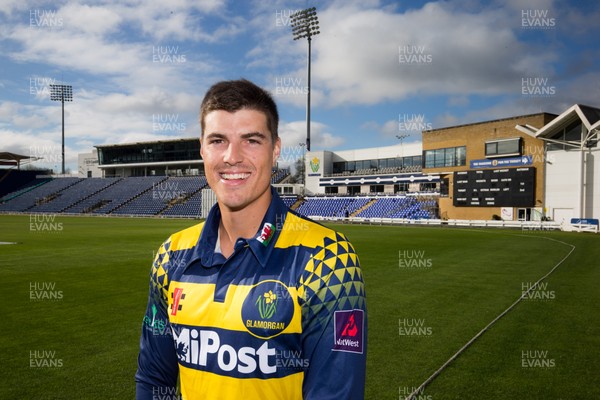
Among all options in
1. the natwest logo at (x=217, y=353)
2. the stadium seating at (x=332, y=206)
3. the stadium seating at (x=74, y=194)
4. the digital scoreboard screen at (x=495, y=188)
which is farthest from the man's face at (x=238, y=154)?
the stadium seating at (x=74, y=194)

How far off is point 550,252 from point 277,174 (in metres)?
55.7

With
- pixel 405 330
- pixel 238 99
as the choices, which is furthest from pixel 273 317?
pixel 405 330

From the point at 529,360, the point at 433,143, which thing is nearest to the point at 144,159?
the point at 433,143

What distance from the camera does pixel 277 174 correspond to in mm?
71438

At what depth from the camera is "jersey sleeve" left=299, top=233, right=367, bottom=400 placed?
71.2 inches

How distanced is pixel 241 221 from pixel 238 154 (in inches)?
14.8

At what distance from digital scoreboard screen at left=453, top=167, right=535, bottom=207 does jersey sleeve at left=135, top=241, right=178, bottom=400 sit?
133 feet

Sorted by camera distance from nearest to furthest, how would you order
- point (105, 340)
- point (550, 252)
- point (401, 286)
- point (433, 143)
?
point (105, 340) → point (401, 286) → point (550, 252) → point (433, 143)

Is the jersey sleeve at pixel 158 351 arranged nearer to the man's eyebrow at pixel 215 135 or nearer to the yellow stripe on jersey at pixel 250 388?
the yellow stripe on jersey at pixel 250 388

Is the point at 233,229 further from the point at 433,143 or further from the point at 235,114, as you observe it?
the point at 433,143

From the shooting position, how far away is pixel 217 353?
77.8 inches

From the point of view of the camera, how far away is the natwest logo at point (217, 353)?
1.92 meters

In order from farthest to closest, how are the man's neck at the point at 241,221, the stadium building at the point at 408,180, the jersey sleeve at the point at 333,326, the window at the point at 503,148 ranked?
the window at the point at 503,148 → the stadium building at the point at 408,180 → the man's neck at the point at 241,221 → the jersey sleeve at the point at 333,326

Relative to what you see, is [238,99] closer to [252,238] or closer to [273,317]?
[252,238]
